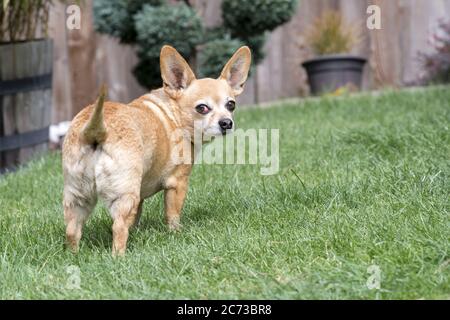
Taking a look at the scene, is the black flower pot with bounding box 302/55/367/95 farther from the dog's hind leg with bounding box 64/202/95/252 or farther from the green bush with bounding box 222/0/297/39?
the dog's hind leg with bounding box 64/202/95/252

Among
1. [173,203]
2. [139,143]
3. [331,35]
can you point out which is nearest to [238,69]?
[173,203]

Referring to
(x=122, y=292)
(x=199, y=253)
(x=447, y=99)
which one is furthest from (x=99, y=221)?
(x=447, y=99)

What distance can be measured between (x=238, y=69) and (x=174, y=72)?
411mm

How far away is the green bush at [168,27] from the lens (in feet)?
26.0

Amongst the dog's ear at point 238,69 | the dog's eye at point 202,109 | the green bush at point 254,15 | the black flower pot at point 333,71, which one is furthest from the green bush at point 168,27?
the dog's eye at point 202,109

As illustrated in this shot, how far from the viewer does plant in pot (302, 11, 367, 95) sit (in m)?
9.80

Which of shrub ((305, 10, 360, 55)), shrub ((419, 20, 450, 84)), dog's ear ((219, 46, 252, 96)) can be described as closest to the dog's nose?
dog's ear ((219, 46, 252, 96))

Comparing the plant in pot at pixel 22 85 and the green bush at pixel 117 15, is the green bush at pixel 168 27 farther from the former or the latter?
the plant in pot at pixel 22 85

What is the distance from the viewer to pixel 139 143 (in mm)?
3416

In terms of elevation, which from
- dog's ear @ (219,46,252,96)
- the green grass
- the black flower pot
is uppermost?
dog's ear @ (219,46,252,96)

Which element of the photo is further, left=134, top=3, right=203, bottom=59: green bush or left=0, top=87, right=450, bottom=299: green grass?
left=134, top=3, right=203, bottom=59: green bush

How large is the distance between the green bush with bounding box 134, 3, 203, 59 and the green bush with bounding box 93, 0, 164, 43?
0.67ft

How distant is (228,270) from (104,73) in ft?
20.9
